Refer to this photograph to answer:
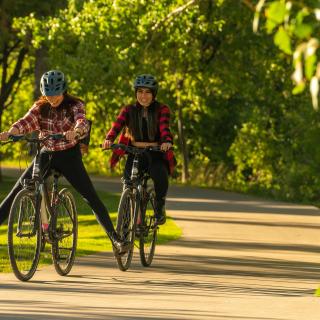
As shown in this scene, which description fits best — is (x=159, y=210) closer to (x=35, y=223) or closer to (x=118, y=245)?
(x=118, y=245)

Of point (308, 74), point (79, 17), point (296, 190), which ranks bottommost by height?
point (296, 190)

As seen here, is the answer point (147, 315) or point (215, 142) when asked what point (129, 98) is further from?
point (147, 315)

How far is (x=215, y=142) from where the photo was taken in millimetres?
40719

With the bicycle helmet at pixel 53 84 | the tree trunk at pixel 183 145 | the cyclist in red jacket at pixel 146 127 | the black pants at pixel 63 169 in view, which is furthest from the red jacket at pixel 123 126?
the tree trunk at pixel 183 145

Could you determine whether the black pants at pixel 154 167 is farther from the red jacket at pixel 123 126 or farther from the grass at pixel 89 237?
the grass at pixel 89 237

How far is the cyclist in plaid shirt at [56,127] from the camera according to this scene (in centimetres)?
1279

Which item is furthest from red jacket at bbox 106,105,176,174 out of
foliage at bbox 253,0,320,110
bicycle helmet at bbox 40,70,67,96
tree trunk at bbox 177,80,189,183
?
tree trunk at bbox 177,80,189,183

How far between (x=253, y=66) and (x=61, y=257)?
24.8 m

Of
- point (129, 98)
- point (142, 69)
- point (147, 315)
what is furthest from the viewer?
point (129, 98)

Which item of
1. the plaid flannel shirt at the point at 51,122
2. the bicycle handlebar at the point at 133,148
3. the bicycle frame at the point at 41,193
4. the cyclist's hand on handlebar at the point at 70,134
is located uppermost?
the plaid flannel shirt at the point at 51,122

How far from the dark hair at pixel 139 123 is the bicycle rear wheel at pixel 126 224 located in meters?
0.58

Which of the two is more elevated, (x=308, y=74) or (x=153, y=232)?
(x=308, y=74)

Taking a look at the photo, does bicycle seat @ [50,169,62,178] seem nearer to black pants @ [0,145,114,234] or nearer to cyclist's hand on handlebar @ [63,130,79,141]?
black pants @ [0,145,114,234]

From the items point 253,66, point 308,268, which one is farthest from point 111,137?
point 253,66
